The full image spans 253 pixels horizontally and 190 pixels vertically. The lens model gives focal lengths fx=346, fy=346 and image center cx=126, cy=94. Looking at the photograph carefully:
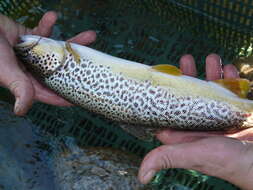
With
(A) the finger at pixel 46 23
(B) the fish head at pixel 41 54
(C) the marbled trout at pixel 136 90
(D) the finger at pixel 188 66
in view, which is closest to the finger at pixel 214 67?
(D) the finger at pixel 188 66

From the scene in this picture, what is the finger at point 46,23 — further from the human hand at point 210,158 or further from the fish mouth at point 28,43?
the human hand at point 210,158

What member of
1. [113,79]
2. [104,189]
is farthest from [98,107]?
[104,189]

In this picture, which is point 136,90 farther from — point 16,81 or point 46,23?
point 46,23

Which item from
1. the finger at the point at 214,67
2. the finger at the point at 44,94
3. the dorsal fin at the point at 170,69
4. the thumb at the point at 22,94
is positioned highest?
the dorsal fin at the point at 170,69

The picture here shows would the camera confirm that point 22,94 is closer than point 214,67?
Yes

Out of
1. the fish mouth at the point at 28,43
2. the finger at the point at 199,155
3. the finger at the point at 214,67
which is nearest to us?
the finger at the point at 199,155

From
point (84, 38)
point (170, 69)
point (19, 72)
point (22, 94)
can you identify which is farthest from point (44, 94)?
point (170, 69)

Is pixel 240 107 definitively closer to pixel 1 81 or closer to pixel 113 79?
pixel 113 79

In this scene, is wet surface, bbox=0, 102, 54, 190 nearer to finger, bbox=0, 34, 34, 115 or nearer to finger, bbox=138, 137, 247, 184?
finger, bbox=0, 34, 34, 115
